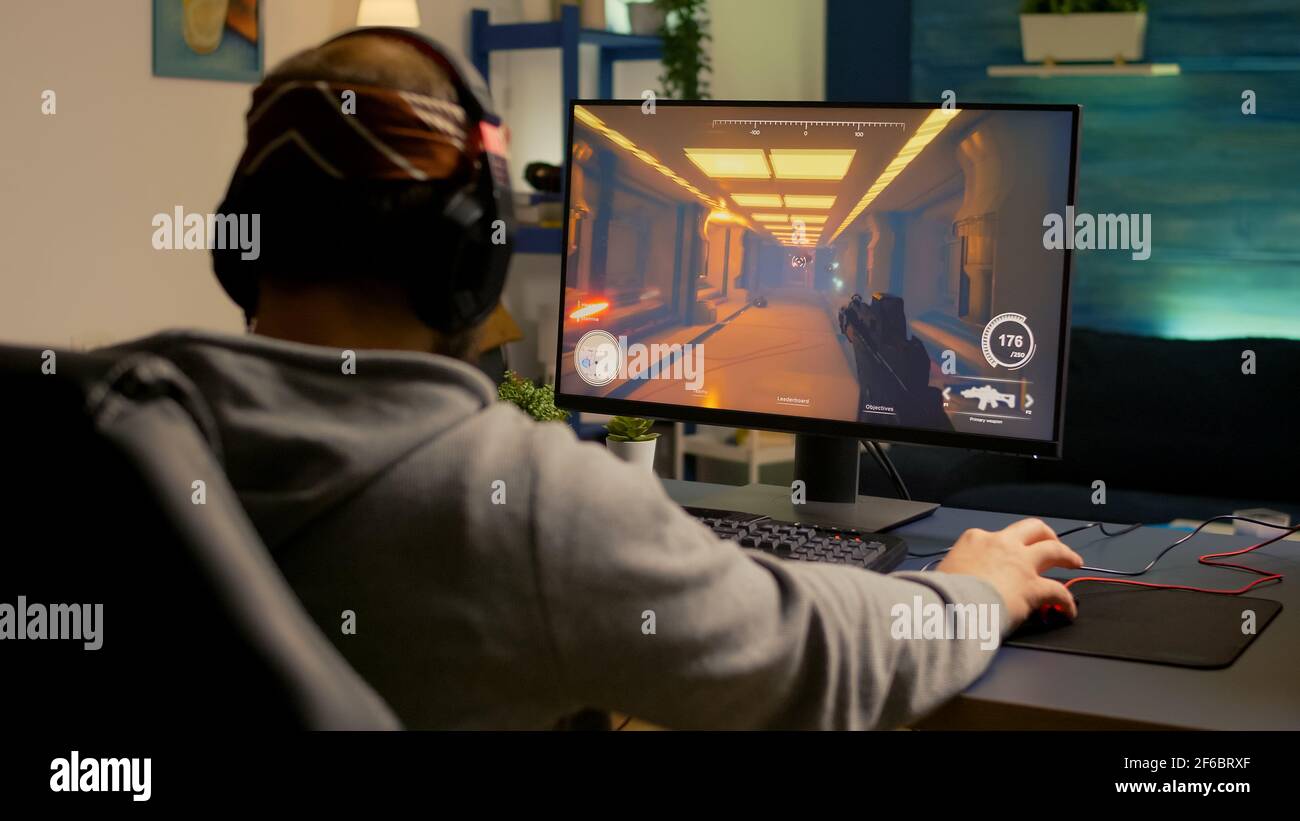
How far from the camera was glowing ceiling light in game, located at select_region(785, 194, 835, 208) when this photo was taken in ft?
5.34

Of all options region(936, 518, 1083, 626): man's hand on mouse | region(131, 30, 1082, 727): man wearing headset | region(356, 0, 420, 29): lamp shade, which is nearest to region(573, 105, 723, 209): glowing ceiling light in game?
region(936, 518, 1083, 626): man's hand on mouse

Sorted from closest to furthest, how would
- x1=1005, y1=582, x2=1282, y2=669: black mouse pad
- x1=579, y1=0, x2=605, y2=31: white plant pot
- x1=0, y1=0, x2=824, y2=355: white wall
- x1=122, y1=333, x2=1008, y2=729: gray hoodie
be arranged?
1. x1=122, y1=333, x2=1008, y2=729: gray hoodie
2. x1=1005, y1=582, x2=1282, y2=669: black mouse pad
3. x1=0, y1=0, x2=824, y2=355: white wall
4. x1=579, y1=0, x2=605, y2=31: white plant pot

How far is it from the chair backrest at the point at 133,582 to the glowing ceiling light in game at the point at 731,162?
1.19 meters

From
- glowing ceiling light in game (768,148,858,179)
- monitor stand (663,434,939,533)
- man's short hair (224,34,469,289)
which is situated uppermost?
glowing ceiling light in game (768,148,858,179)

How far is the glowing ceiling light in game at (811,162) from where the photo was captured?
1633 millimetres

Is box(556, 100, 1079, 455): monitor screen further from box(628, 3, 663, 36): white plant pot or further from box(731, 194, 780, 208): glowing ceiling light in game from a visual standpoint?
box(628, 3, 663, 36): white plant pot

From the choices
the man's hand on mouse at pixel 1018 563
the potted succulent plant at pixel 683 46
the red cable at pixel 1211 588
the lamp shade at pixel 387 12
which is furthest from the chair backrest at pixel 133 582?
the potted succulent plant at pixel 683 46

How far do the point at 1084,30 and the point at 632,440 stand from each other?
2.70 metres

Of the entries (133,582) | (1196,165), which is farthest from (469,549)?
(1196,165)

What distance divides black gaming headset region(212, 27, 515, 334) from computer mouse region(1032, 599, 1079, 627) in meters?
0.60
